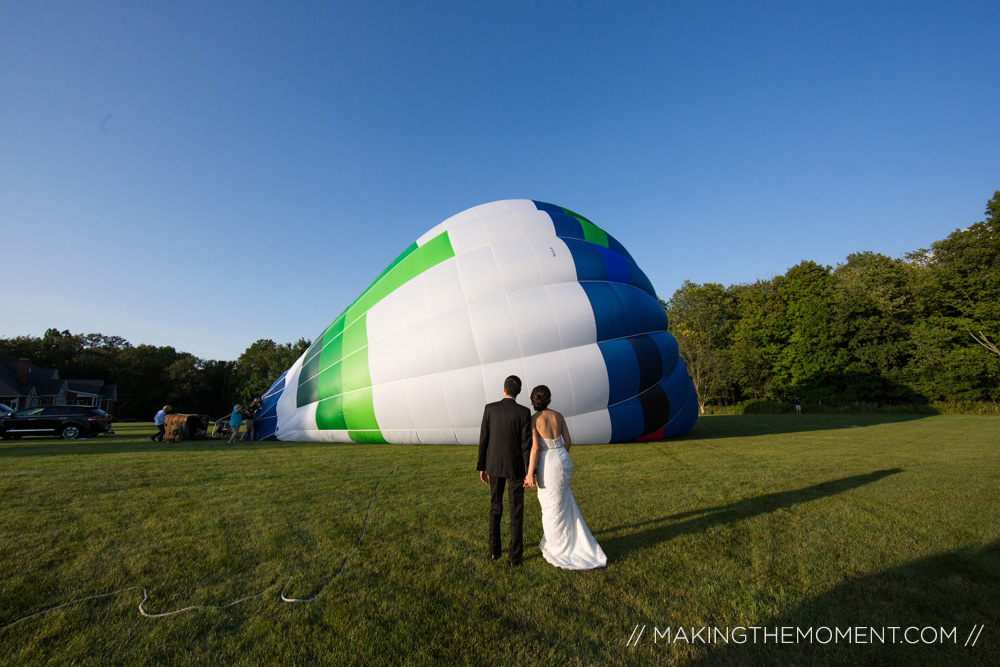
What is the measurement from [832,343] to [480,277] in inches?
1305

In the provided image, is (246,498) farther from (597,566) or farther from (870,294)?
(870,294)

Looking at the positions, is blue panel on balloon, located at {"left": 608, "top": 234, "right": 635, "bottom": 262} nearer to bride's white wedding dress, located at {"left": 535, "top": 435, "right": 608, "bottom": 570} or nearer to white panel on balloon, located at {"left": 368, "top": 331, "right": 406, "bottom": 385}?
white panel on balloon, located at {"left": 368, "top": 331, "right": 406, "bottom": 385}

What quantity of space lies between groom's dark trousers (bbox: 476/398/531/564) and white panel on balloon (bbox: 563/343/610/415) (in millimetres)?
5819

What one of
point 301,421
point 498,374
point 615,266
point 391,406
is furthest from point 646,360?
point 301,421

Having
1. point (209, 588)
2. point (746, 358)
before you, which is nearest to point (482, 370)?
point (209, 588)

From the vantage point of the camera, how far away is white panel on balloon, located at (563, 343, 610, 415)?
9523 millimetres

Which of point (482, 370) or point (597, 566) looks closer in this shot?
point (597, 566)

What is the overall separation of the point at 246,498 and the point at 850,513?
22.0 feet

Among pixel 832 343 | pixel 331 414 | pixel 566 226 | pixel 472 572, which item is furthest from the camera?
pixel 832 343

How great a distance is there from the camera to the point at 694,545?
3.79 m

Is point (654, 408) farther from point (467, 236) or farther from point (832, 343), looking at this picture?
point (832, 343)

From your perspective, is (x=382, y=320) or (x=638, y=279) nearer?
(x=382, y=320)

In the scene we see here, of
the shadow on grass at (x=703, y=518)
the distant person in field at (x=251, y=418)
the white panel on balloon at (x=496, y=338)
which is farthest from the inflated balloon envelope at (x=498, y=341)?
the shadow on grass at (x=703, y=518)

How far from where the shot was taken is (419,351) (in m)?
9.76
